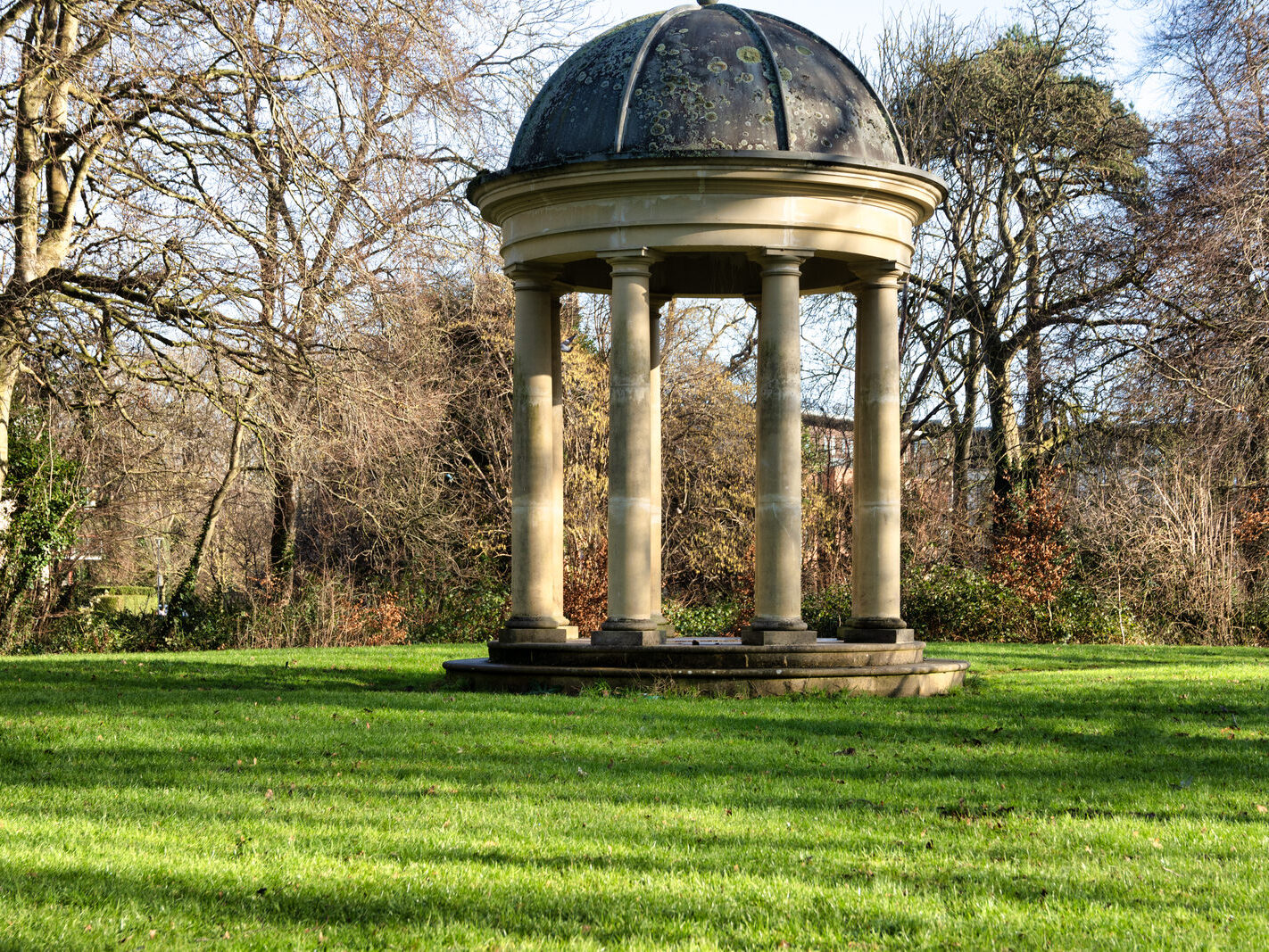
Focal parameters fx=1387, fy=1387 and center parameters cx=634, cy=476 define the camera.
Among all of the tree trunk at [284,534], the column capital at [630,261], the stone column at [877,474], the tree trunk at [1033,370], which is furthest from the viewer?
the tree trunk at [1033,370]

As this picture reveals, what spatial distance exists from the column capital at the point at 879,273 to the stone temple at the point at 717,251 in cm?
2

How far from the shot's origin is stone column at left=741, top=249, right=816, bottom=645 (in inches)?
651

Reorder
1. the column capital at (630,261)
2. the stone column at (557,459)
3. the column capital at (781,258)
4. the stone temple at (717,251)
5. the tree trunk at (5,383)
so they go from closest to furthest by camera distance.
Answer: the stone temple at (717,251), the column capital at (781,258), the column capital at (630,261), the stone column at (557,459), the tree trunk at (5,383)

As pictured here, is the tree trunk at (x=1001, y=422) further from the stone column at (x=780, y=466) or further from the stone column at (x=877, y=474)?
the stone column at (x=780, y=466)

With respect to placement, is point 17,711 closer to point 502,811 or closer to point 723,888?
point 502,811

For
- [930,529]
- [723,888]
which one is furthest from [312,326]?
[723,888]

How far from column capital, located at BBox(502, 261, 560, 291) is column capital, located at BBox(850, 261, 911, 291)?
12.8ft

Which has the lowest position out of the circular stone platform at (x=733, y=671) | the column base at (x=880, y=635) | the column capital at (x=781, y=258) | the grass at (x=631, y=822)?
the grass at (x=631, y=822)

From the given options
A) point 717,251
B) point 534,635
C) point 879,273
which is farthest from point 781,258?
point 534,635

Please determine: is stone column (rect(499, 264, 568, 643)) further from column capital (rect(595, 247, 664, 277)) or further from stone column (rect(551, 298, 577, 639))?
column capital (rect(595, 247, 664, 277))

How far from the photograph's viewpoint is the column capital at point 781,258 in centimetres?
1648

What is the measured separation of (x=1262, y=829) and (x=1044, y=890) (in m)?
2.26

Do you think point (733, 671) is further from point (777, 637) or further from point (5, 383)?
point (5, 383)

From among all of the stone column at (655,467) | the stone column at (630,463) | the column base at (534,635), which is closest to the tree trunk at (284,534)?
the stone column at (655,467)
